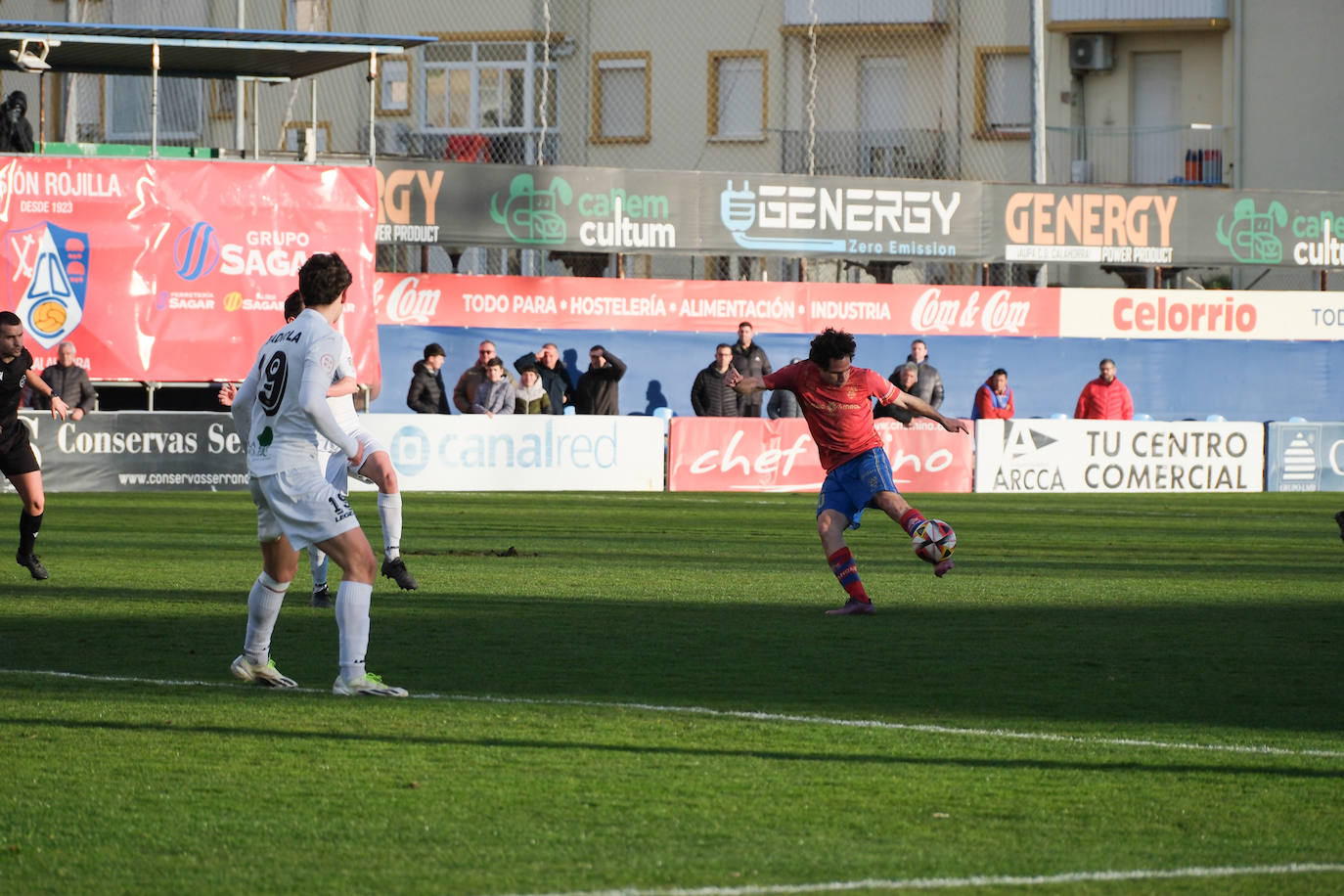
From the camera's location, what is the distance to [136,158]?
79.6ft

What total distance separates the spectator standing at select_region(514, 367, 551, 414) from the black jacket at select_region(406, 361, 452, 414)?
41.4 inches

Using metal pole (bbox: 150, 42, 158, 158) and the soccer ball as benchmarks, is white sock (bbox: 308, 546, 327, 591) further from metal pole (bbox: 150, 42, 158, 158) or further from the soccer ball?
metal pole (bbox: 150, 42, 158, 158)

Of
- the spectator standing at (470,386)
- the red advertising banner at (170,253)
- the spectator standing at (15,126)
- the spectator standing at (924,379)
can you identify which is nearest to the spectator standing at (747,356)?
the spectator standing at (924,379)

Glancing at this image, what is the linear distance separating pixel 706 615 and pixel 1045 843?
624 cm

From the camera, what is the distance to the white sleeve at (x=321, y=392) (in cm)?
818

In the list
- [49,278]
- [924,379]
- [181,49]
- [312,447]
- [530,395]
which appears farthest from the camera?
[924,379]

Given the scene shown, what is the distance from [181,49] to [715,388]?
27.3 ft

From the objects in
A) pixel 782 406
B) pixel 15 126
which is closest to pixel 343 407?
pixel 15 126

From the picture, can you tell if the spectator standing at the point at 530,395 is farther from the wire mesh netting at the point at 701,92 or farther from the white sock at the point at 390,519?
the wire mesh netting at the point at 701,92

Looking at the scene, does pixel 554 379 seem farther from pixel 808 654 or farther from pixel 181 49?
pixel 808 654

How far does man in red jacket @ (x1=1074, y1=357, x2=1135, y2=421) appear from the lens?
28141 mm

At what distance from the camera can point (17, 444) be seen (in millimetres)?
13992

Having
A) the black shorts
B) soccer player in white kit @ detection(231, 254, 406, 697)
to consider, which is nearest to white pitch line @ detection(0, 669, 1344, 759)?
soccer player in white kit @ detection(231, 254, 406, 697)

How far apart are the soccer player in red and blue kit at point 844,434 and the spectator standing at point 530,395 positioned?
13.2m
